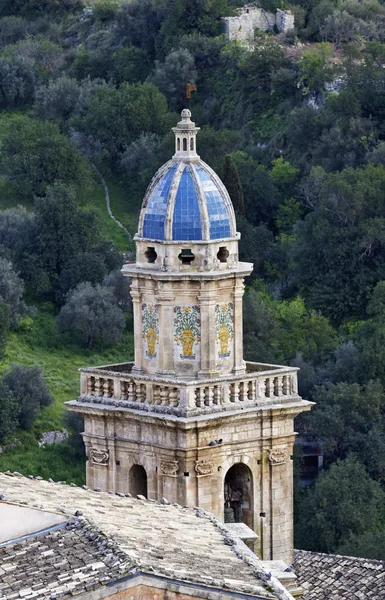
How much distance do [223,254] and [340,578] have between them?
6107 millimetres

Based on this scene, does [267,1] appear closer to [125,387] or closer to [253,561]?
[125,387]

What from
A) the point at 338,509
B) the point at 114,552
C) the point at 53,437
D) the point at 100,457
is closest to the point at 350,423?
the point at 338,509

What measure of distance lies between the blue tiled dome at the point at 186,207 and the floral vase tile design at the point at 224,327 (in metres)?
1.27

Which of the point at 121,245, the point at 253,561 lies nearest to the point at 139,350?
the point at 253,561

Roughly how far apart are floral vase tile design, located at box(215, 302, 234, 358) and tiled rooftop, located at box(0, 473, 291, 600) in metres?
5.22

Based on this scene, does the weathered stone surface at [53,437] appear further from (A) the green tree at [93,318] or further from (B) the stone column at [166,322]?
(B) the stone column at [166,322]

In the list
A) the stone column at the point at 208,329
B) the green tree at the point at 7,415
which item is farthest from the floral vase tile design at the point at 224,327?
the green tree at the point at 7,415

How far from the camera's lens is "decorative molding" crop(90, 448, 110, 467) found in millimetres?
50719

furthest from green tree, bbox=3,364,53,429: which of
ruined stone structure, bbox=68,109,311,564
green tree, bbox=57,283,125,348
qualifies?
ruined stone structure, bbox=68,109,311,564

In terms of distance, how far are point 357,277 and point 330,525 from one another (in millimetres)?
18085

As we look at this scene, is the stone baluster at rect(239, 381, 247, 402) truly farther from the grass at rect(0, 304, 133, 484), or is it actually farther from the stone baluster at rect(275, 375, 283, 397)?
the grass at rect(0, 304, 133, 484)

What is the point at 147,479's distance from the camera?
1969 inches

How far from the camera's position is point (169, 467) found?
49344 mm

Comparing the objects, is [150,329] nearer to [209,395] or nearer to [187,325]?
[187,325]
